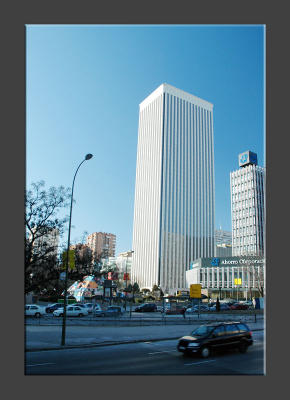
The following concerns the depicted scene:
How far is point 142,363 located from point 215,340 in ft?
9.95

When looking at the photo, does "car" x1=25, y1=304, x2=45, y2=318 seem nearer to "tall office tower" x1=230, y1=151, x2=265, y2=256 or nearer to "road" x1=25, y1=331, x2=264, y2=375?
"road" x1=25, y1=331, x2=264, y2=375

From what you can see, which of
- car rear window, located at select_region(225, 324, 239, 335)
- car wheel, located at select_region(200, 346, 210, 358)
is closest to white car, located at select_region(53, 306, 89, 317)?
car rear window, located at select_region(225, 324, 239, 335)

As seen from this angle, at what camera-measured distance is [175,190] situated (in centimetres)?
12400

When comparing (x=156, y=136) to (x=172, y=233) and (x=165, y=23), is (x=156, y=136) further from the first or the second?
(x=165, y=23)

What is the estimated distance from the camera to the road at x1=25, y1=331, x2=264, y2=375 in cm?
1085

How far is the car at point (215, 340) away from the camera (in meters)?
12.6

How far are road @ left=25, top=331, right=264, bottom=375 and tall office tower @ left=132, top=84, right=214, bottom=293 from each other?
352 feet

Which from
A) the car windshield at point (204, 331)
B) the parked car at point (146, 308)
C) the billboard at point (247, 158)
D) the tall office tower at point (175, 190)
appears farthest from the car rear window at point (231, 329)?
the billboard at point (247, 158)

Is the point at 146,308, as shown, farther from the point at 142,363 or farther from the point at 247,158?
the point at 247,158

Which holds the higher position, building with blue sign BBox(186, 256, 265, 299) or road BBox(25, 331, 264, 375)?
road BBox(25, 331, 264, 375)

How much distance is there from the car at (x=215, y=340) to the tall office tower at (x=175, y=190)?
107 metres

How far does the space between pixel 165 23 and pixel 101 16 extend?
1.99 meters

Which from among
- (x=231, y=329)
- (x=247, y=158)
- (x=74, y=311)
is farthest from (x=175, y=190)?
(x=231, y=329)

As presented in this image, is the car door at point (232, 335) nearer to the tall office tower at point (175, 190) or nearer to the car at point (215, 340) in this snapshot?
the car at point (215, 340)
